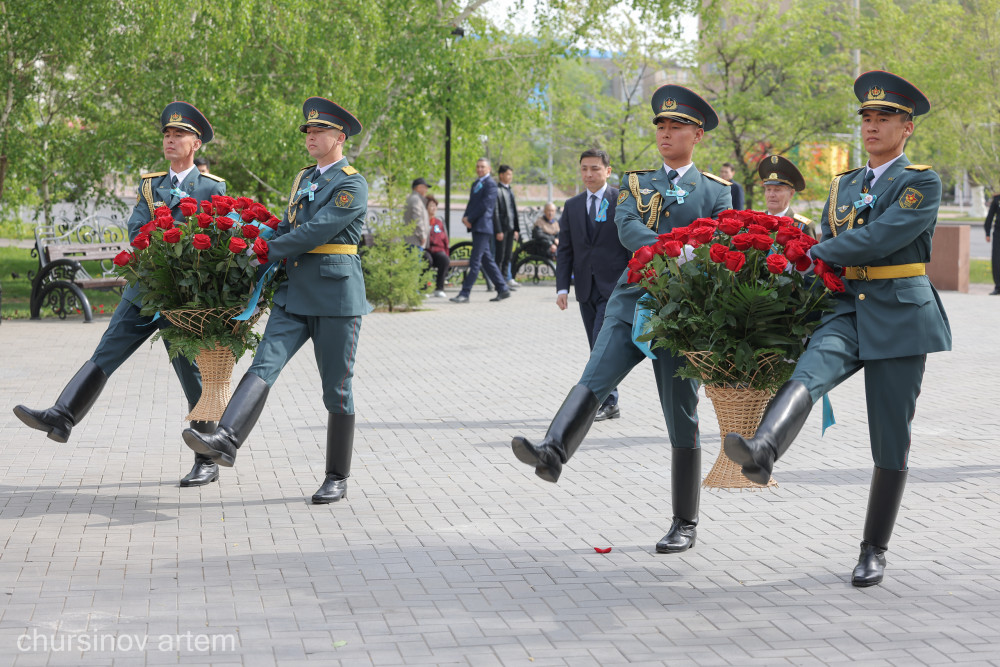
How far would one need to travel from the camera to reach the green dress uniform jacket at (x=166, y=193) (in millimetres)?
6730

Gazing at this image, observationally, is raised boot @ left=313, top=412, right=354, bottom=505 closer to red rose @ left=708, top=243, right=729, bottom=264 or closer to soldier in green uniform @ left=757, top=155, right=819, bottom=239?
red rose @ left=708, top=243, right=729, bottom=264

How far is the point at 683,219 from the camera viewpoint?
221 inches

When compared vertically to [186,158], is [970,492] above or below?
below

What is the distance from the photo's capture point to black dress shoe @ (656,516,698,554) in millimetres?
5434

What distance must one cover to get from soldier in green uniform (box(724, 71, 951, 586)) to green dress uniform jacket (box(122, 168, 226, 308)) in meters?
3.55

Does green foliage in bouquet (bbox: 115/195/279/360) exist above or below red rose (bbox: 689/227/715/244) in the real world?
below

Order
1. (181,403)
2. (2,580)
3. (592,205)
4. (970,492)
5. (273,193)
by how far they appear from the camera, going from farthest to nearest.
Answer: (273,193) → (181,403) → (592,205) → (970,492) → (2,580)

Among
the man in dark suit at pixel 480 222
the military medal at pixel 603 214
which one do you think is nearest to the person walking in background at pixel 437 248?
the man in dark suit at pixel 480 222

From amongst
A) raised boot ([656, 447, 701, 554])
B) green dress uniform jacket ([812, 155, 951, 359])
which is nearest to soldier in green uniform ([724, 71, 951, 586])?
green dress uniform jacket ([812, 155, 951, 359])

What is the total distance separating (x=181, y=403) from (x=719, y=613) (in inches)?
230

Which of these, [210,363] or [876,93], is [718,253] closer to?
[876,93]

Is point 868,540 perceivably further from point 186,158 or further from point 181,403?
point 181,403

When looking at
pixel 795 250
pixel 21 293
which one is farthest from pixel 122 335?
pixel 21 293

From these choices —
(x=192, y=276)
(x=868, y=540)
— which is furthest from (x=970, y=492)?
(x=192, y=276)
